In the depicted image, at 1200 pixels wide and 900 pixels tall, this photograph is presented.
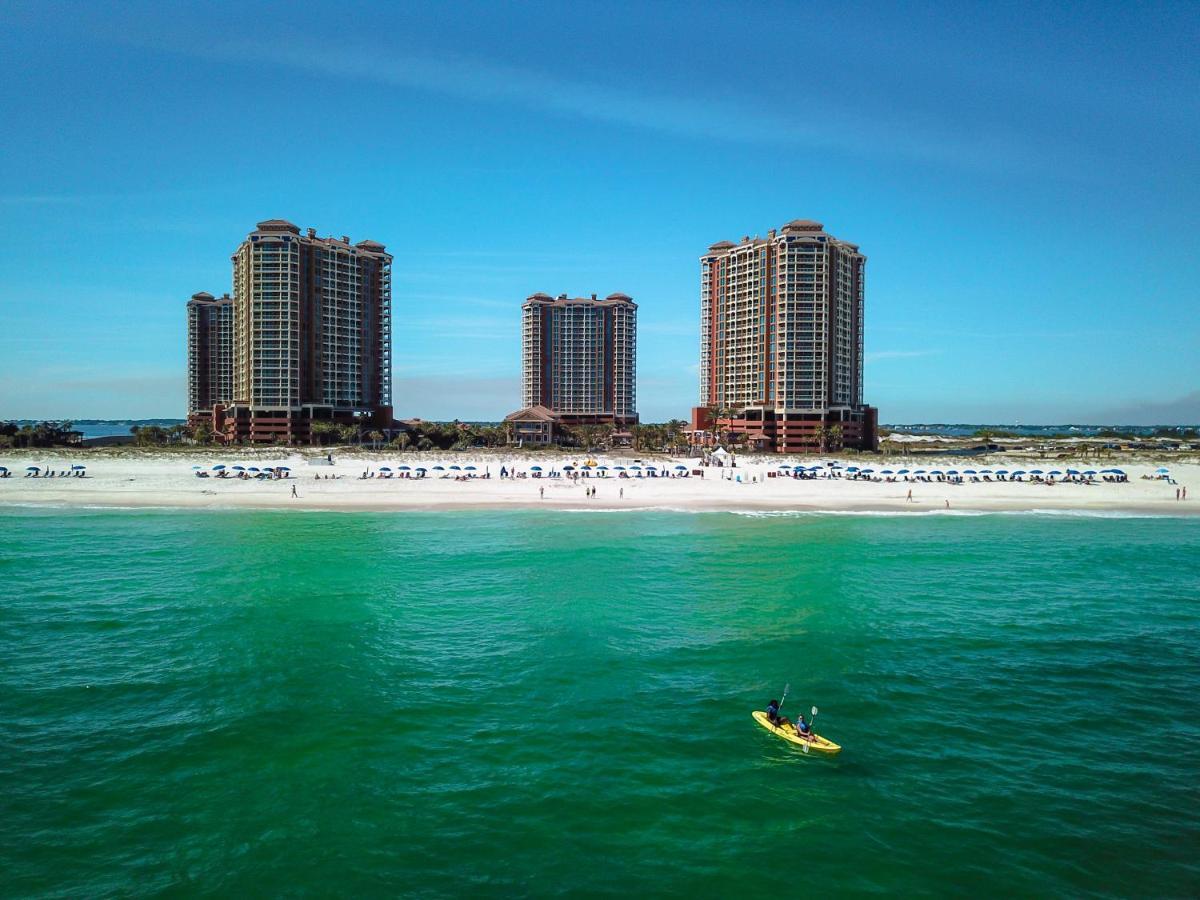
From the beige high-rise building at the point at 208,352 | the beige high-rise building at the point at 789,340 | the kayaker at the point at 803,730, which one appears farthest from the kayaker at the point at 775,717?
the beige high-rise building at the point at 208,352

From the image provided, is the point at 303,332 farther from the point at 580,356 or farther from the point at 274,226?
the point at 580,356

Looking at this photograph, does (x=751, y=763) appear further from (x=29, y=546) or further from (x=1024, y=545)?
(x=29, y=546)

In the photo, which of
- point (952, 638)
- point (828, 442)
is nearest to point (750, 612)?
point (952, 638)

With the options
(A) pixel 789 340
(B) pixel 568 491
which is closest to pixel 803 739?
(B) pixel 568 491

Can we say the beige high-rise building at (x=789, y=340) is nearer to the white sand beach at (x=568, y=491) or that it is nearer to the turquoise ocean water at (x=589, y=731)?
the white sand beach at (x=568, y=491)

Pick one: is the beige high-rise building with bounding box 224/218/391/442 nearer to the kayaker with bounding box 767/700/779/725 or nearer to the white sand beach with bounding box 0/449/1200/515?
the white sand beach with bounding box 0/449/1200/515

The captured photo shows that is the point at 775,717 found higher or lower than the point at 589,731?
higher
